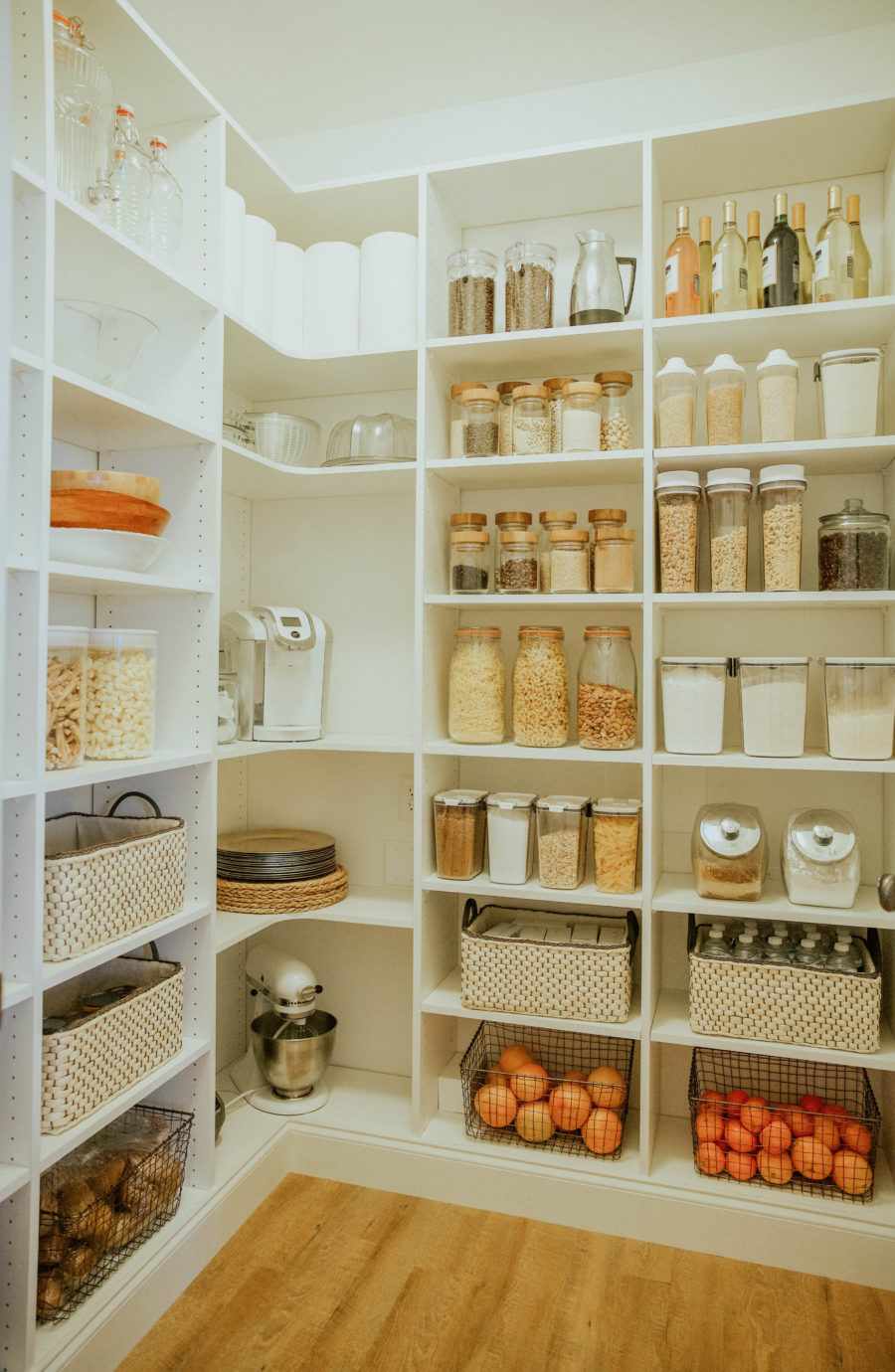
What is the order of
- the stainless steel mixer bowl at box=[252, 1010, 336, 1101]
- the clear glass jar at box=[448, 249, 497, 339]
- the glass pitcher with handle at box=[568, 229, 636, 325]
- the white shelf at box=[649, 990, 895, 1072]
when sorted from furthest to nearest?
the stainless steel mixer bowl at box=[252, 1010, 336, 1101] < the clear glass jar at box=[448, 249, 497, 339] < the glass pitcher with handle at box=[568, 229, 636, 325] < the white shelf at box=[649, 990, 895, 1072]

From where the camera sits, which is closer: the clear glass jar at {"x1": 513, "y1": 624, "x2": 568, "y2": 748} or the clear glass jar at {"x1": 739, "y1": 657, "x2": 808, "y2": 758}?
the clear glass jar at {"x1": 739, "y1": 657, "x2": 808, "y2": 758}

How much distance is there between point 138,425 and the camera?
1876 millimetres

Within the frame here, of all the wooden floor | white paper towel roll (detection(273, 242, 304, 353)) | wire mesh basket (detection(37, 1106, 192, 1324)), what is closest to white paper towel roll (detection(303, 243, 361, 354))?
white paper towel roll (detection(273, 242, 304, 353))

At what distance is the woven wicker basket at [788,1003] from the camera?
1.96 m

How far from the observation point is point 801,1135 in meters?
2.09

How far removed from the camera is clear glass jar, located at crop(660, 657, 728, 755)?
2.06 meters

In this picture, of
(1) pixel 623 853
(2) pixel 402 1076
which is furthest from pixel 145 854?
(2) pixel 402 1076

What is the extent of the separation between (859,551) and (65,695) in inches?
63.5

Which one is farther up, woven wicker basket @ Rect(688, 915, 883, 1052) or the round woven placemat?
the round woven placemat

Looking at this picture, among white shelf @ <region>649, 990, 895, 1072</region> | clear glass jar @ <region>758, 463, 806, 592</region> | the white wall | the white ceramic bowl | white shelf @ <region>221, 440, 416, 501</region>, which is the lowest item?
white shelf @ <region>649, 990, 895, 1072</region>

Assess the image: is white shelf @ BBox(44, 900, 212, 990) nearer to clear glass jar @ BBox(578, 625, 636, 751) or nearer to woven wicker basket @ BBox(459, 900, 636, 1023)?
woven wicker basket @ BBox(459, 900, 636, 1023)

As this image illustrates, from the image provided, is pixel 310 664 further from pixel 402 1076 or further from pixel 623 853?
pixel 402 1076

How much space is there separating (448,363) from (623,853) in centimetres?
132

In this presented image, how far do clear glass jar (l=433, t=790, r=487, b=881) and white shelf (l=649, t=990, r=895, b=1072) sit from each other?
57 cm
